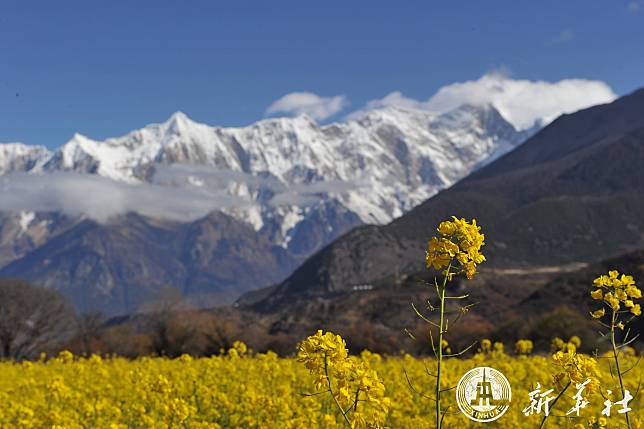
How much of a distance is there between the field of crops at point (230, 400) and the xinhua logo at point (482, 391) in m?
0.28

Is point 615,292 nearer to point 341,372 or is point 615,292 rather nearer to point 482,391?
point 482,391

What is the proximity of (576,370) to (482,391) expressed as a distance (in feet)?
5.01

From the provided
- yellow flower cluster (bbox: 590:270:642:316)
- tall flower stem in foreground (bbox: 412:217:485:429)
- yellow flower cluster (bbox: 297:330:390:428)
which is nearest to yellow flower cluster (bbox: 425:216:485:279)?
tall flower stem in foreground (bbox: 412:217:485:429)

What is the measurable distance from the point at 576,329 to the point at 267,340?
97.1ft

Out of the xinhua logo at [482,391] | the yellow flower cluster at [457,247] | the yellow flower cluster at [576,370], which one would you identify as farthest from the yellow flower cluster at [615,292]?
the xinhua logo at [482,391]

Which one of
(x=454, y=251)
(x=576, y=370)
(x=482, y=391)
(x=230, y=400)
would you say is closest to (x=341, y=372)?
(x=454, y=251)

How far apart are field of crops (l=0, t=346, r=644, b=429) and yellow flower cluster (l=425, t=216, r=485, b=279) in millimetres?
1459

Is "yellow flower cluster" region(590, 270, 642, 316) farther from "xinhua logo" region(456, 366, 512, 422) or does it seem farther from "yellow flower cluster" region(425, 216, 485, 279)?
"xinhua logo" region(456, 366, 512, 422)

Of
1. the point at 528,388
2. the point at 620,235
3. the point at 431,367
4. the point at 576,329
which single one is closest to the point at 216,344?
the point at 576,329

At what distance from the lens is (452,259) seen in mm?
4023

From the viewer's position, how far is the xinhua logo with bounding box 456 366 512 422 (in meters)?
5.38

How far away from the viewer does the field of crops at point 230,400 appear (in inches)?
310

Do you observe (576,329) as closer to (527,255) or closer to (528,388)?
(528,388)

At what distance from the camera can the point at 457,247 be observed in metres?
3.96
